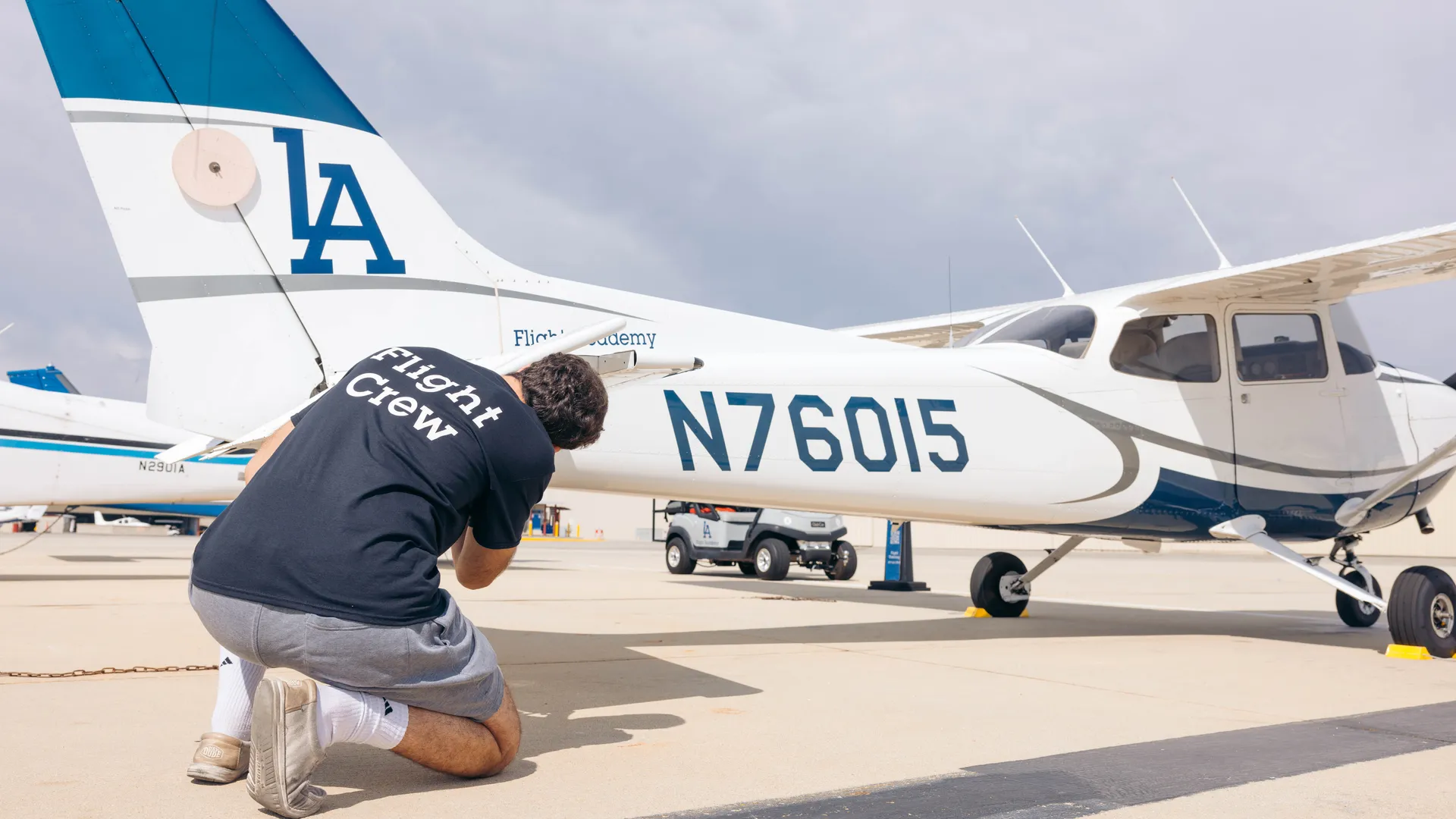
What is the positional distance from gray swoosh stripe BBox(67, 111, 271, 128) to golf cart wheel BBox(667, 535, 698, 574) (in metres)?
13.2

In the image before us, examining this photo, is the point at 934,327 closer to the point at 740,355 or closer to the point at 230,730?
the point at 740,355

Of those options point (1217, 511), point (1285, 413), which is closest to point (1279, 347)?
point (1285, 413)

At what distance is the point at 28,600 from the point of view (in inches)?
377

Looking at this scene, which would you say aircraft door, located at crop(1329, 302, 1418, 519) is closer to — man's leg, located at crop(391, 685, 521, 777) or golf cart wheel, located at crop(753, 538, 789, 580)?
man's leg, located at crop(391, 685, 521, 777)

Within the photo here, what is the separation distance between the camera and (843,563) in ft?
54.5

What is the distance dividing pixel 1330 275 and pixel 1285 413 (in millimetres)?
1073

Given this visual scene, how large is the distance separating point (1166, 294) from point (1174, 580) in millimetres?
11399

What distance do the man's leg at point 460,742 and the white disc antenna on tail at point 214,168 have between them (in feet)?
10.5

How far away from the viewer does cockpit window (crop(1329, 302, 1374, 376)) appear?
25.8 ft

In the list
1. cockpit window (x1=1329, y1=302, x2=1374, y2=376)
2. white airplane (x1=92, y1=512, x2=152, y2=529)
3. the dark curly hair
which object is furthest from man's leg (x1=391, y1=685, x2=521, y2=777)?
white airplane (x1=92, y1=512, x2=152, y2=529)

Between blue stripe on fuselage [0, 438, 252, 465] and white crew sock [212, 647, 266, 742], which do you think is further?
blue stripe on fuselage [0, 438, 252, 465]

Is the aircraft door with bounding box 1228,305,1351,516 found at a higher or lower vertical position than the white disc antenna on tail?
lower

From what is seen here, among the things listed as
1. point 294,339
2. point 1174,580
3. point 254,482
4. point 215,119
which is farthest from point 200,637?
point 1174,580

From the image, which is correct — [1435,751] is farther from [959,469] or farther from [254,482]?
[254,482]
